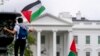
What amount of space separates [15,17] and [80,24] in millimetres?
79194

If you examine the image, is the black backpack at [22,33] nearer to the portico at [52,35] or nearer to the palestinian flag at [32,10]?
the palestinian flag at [32,10]

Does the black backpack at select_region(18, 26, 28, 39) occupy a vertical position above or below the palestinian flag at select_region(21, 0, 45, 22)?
below

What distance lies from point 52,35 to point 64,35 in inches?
84.1

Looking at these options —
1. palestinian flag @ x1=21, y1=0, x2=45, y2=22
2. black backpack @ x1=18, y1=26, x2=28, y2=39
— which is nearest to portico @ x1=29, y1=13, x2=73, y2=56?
palestinian flag @ x1=21, y1=0, x2=45, y2=22

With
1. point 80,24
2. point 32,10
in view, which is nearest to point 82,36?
point 80,24

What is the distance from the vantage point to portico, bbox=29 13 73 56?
93.4m

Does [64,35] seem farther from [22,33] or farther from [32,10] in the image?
[22,33]

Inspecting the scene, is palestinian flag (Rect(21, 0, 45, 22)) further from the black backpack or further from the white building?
the white building

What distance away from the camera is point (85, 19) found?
10038cm

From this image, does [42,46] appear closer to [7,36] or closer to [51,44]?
[51,44]

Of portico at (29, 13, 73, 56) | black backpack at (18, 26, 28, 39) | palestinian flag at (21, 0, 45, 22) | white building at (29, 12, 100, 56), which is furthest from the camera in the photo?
white building at (29, 12, 100, 56)

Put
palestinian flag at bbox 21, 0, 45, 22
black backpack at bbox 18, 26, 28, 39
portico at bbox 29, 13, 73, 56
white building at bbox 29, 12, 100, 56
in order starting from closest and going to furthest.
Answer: black backpack at bbox 18, 26, 28, 39 → palestinian flag at bbox 21, 0, 45, 22 → portico at bbox 29, 13, 73, 56 → white building at bbox 29, 12, 100, 56

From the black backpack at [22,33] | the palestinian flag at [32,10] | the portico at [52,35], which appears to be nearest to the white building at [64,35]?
the portico at [52,35]

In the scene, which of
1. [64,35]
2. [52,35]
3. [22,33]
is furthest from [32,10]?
[64,35]
